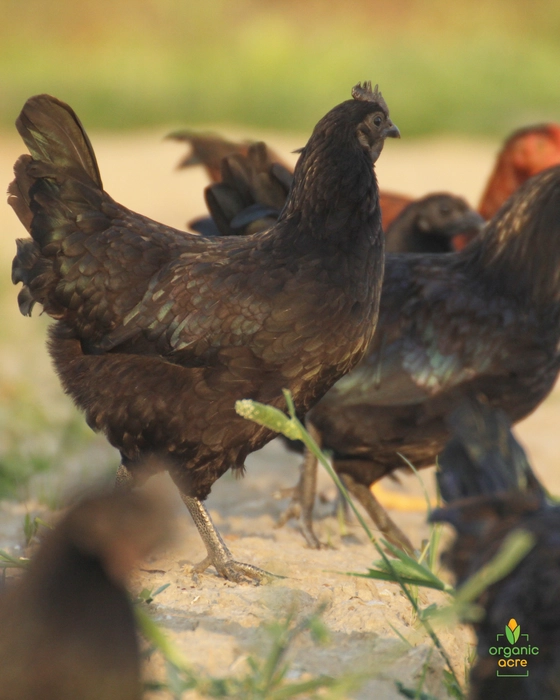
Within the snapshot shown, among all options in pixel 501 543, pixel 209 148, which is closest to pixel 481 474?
pixel 501 543

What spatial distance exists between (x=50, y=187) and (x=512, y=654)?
7.67 ft

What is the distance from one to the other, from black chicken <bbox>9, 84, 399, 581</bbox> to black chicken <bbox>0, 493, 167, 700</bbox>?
1065mm

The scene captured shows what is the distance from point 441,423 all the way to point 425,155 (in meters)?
11.5

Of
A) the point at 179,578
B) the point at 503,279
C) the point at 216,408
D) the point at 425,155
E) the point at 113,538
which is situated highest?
the point at 425,155

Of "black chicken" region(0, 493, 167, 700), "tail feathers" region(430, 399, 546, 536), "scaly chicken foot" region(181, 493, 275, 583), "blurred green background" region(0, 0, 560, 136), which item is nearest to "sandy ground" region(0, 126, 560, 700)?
"scaly chicken foot" region(181, 493, 275, 583)

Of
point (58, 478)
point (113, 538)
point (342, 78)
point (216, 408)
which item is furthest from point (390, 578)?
point (342, 78)

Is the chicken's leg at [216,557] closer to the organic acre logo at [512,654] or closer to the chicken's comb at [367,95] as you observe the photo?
the organic acre logo at [512,654]

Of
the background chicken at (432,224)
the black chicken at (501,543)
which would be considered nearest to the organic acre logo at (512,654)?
the black chicken at (501,543)

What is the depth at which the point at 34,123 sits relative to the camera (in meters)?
3.74

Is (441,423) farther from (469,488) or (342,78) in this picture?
(342,78)

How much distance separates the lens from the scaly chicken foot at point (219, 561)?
3.67 meters

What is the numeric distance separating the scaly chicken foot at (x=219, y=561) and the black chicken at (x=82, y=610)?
1.26 metres

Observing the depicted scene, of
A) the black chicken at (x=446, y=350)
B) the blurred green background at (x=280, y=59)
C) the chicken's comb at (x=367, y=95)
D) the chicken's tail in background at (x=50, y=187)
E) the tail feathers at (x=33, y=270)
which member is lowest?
the black chicken at (x=446, y=350)

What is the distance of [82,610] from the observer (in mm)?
2355
